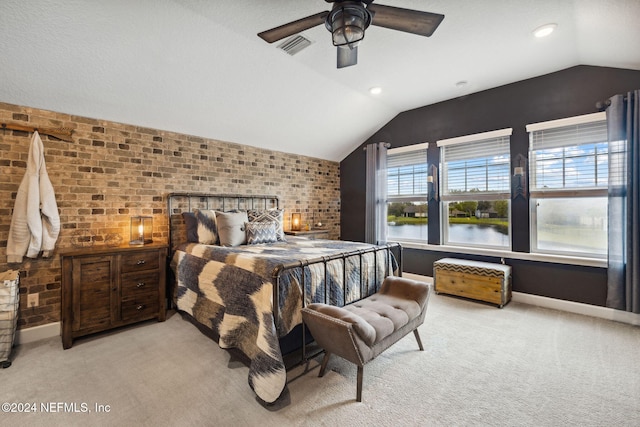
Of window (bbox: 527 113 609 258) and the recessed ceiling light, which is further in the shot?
window (bbox: 527 113 609 258)

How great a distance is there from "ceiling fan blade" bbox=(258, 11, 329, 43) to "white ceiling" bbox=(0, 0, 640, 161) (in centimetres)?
52

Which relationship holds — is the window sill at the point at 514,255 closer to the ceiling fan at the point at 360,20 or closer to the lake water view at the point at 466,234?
the lake water view at the point at 466,234

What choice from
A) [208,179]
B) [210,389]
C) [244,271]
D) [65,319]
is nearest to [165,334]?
[65,319]

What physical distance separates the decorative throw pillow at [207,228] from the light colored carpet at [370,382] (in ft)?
3.41

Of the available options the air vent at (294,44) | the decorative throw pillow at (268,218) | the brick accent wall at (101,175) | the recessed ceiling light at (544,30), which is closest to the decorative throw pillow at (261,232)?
the decorative throw pillow at (268,218)

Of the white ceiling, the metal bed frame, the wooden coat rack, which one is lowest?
the metal bed frame

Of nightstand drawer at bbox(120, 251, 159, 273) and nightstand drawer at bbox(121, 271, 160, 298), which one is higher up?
nightstand drawer at bbox(120, 251, 159, 273)

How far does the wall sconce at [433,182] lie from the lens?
4590 millimetres

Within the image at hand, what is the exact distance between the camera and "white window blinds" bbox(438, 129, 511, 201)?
3992mm

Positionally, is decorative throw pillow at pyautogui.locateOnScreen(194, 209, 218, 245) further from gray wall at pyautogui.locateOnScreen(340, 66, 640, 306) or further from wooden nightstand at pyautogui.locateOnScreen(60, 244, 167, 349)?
gray wall at pyautogui.locateOnScreen(340, 66, 640, 306)

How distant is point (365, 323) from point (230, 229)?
2.15 meters

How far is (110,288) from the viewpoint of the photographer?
2799 millimetres

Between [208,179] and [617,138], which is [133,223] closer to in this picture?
Result: [208,179]

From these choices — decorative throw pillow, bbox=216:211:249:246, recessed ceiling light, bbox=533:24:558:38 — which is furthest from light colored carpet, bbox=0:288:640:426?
recessed ceiling light, bbox=533:24:558:38
